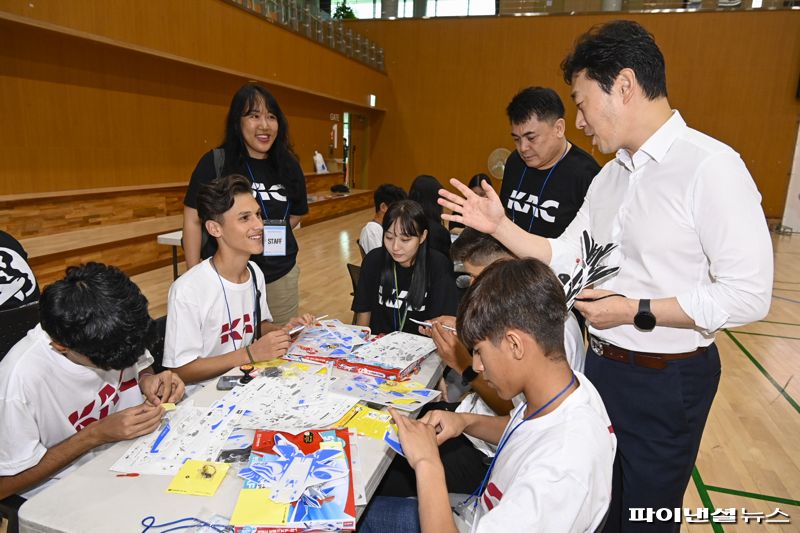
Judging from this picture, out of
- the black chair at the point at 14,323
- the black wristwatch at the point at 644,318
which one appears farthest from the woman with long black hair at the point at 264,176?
the black wristwatch at the point at 644,318

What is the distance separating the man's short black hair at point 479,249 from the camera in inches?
80.7

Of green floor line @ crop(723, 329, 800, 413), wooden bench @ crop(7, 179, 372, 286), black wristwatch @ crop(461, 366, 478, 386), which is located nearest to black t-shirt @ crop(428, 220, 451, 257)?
black wristwatch @ crop(461, 366, 478, 386)

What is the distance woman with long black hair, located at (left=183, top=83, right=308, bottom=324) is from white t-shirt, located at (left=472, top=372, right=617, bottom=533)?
5.92 feet

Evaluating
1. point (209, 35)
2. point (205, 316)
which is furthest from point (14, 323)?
point (209, 35)

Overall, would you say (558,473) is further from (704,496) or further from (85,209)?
(85,209)

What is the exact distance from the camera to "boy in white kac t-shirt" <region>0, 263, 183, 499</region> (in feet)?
4.39

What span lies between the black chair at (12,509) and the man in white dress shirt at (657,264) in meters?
1.71

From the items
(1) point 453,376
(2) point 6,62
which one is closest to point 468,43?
(2) point 6,62

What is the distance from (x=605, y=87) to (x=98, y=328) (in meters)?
1.60

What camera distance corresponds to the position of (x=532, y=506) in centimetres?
97

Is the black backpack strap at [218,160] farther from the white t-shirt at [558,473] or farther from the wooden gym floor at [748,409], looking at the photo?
the white t-shirt at [558,473]

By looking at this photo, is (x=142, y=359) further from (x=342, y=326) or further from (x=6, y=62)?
(x=6, y=62)

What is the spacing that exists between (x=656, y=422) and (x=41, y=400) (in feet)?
5.95

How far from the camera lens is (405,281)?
2.63 m
